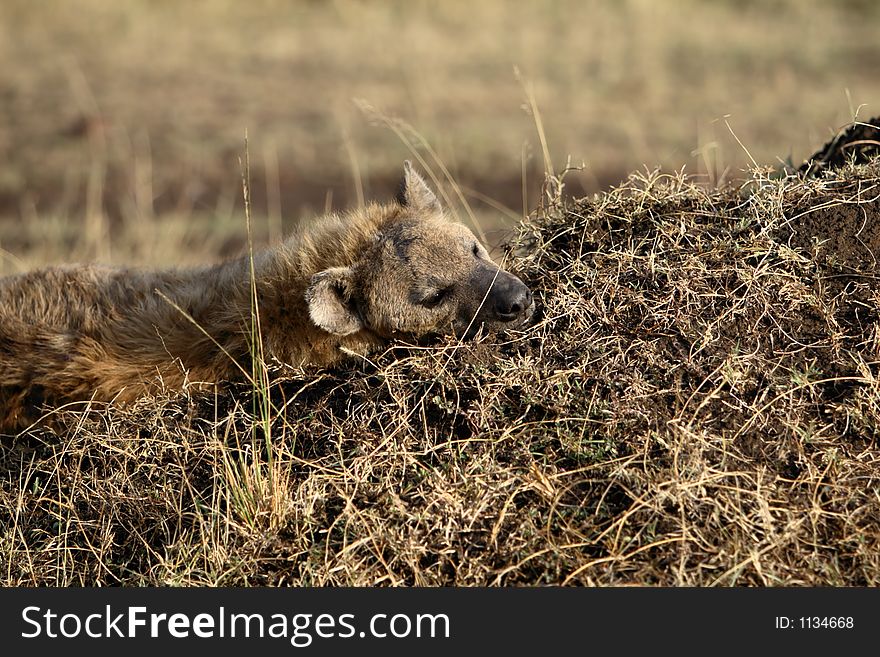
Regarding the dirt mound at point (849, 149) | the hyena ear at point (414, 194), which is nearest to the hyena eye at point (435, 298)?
the hyena ear at point (414, 194)

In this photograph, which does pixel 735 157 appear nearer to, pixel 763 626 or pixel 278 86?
pixel 278 86

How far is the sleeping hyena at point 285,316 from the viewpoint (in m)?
4.17

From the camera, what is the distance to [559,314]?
12.8ft

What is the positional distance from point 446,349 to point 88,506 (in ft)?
4.98

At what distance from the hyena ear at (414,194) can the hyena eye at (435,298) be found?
0.63 meters

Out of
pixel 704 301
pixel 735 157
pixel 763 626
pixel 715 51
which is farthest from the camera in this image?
pixel 715 51

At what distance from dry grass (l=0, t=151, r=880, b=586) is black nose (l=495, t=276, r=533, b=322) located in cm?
9

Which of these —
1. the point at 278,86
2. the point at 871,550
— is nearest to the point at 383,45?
the point at 278,86

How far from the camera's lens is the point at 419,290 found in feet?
13.9

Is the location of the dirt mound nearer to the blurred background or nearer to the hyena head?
the hyena head

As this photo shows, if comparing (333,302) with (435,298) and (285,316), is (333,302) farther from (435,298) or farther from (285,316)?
(435,298)

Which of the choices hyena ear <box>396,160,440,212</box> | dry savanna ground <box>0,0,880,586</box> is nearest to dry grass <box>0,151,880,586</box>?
dry savanna ground <box>0,0,880,586</box>

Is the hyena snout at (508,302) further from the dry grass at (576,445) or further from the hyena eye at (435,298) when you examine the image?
the hyena eye at (435,298)

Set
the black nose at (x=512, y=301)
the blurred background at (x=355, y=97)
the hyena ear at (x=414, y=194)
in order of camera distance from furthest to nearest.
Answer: the blurred background at (x=355, y=97) < the hyena ear at (x=414, y=194) < the black nose at (x=512, y=301)
